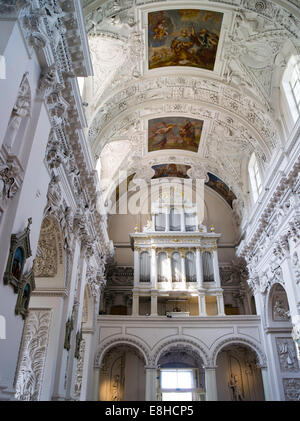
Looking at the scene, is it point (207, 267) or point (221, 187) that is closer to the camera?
point (207, 267)

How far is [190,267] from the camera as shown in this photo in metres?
19.0

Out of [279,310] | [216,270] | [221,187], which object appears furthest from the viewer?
[221,187]

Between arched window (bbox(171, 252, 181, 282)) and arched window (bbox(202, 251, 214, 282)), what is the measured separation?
135cm

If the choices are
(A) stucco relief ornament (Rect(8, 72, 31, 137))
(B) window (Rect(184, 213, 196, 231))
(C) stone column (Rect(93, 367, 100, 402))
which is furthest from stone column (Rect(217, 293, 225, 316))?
(A) stucco relief ornament (Rect(8, 72, 31, 137))

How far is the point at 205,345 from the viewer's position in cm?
1617

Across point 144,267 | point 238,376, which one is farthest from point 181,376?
point 144,267

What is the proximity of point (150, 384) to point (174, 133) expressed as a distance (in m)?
12.0

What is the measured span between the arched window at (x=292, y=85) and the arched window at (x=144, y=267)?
10.3m

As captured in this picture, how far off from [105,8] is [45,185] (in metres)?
6.30

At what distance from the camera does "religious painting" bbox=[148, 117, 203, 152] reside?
57.1ft

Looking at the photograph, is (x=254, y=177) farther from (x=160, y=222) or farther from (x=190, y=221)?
(x=160, y=222)

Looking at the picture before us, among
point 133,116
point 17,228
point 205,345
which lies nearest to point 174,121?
point 133,116

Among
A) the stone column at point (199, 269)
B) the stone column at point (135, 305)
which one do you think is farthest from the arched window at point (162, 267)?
the stone column at point (199, 269)

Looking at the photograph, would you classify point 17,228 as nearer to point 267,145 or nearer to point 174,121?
point 267,145
